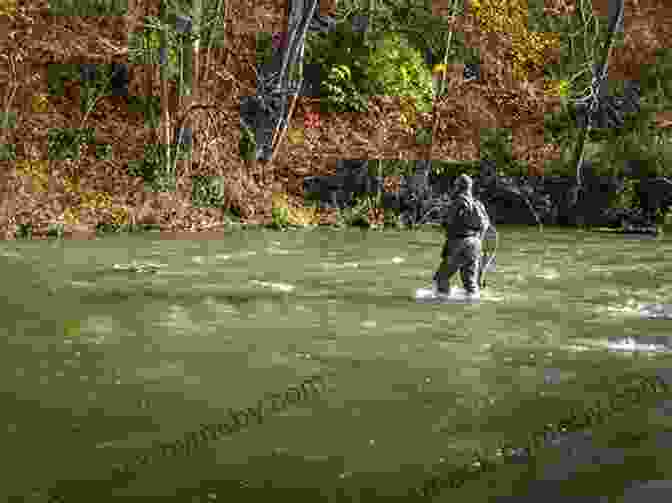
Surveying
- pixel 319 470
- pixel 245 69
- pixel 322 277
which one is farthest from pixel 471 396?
pixel 245 69

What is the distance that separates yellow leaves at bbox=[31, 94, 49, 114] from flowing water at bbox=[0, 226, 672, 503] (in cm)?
1192

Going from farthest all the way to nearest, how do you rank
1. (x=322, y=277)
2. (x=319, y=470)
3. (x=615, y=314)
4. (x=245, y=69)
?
1. (x=245, y=69)
2. (x=322, y=277)
3. (x=615, y=314)
4. (x=319, y=470)

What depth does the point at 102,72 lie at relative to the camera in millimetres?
28562

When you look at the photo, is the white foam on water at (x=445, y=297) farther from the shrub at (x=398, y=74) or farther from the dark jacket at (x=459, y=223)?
the shrub at (x=398, y=74)

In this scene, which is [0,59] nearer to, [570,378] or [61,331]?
[61,331]

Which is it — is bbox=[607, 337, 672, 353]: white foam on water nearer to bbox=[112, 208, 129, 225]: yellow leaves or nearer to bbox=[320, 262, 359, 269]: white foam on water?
bbox=[320, 262, 359, 269]: white foam on water

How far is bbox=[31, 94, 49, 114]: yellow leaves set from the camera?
2753cm

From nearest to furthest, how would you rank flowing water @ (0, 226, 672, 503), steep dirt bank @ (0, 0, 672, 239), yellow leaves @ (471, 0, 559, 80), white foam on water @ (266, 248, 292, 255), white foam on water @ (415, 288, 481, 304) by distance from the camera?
flowing water @ (0, 226, 672, 503) → white foam on water @ (415, 288, 481, 304) → white foam on water @ (266, 248, 292, 255) → steep dirt bank @ (0, 0, 672, 239) → yellow leaves @ (471, 0, 559, 80)

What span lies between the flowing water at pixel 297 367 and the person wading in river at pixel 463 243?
0.51 meters

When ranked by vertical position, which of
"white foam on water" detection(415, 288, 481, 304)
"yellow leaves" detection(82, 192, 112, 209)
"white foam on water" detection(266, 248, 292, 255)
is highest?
"white foam on water" detection(415, 288, 481, 304)

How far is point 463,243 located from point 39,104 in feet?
61.3

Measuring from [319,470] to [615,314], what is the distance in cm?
715

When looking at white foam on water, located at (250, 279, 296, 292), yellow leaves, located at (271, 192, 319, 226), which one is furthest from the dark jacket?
yellow leaves, located at (271, 192, 319, 226)

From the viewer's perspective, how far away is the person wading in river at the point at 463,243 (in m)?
13.0
